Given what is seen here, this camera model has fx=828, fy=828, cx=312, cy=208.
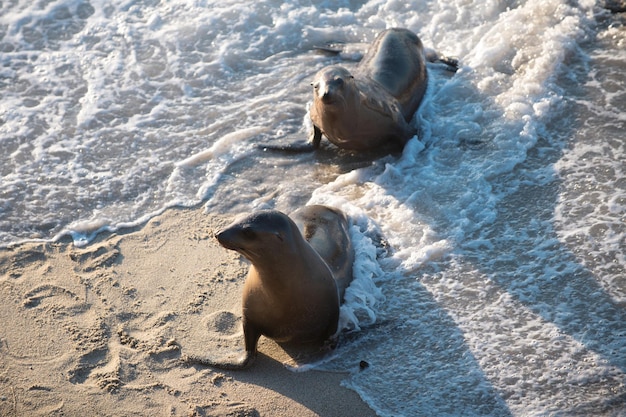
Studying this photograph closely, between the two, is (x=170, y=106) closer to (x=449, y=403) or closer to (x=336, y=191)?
(x=336, y=191)

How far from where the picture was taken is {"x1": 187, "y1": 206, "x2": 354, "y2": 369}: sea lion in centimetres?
486

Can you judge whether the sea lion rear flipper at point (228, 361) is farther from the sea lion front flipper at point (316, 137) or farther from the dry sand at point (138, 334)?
the sea lion front flipper at point (316, 137)

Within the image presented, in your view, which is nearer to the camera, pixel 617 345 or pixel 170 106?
pixel 617 345

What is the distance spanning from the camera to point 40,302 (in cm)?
586

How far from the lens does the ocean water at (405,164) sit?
16.9 feet

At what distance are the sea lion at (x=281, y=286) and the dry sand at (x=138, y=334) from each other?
0.63 feet

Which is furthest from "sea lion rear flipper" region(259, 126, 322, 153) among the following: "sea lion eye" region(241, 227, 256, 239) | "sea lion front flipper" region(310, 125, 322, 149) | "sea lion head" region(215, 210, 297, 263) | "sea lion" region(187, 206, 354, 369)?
"sea lion eye" region(241, 227, 256, 239)

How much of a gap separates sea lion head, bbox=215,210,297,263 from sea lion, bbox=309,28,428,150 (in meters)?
2.57

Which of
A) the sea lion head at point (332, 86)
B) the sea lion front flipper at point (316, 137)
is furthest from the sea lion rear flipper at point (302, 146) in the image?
the sea lion head at point (332, 86)

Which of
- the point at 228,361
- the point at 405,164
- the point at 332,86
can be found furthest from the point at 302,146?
the point at 228,361

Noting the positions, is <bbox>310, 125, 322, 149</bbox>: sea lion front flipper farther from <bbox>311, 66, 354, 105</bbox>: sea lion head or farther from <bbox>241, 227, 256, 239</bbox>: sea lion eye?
<bbox>241, 227, 256, 239</bbox>: sea lion eye

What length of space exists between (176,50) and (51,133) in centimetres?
208

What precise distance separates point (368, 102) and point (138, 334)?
126 inches

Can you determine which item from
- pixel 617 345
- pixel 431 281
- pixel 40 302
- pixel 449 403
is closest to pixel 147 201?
pixel 40 302
